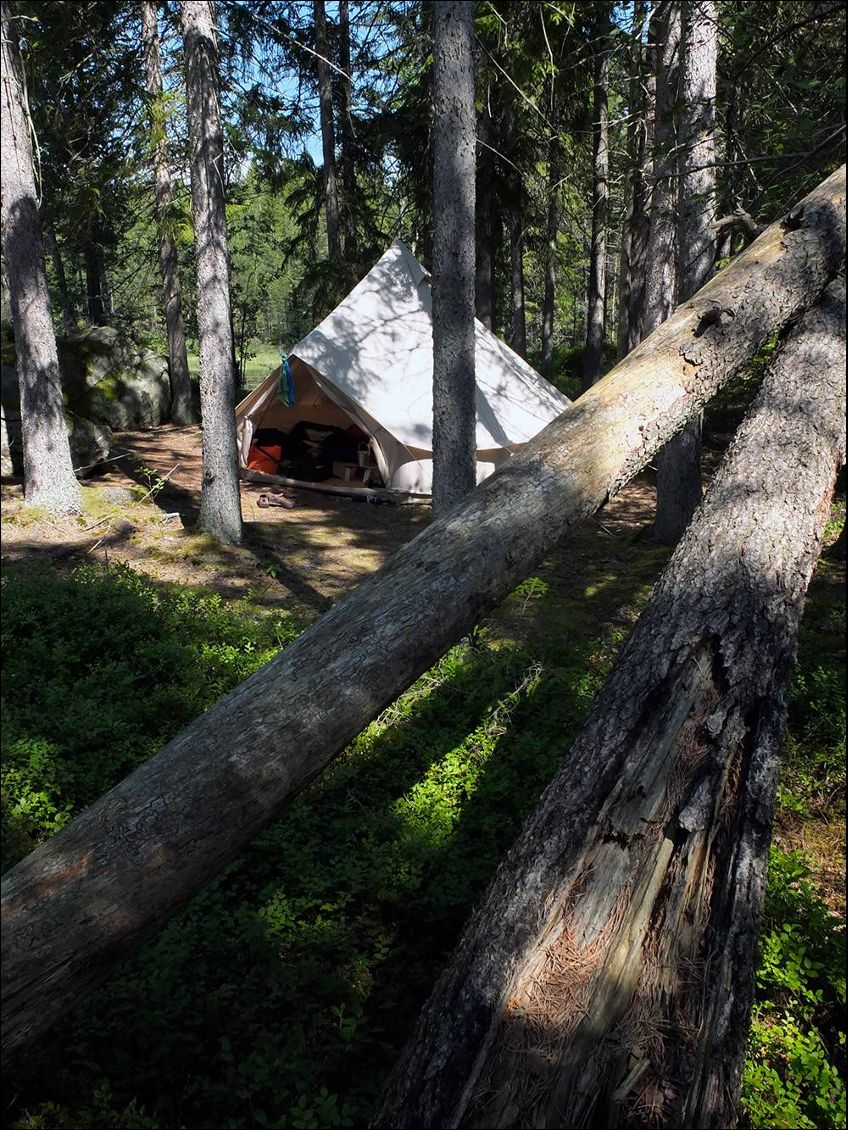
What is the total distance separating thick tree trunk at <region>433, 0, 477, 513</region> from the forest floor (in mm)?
1662

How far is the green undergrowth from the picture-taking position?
275cm

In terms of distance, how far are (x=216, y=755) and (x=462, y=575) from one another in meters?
0.96

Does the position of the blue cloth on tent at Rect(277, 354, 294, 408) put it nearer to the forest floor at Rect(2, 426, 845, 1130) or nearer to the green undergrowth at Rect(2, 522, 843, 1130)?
the forest floor at Rect(2, 426, 845, 1130)

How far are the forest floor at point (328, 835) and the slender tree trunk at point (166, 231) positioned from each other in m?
9.05

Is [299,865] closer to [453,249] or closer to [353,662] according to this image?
[353,662]

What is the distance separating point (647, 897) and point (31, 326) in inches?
407

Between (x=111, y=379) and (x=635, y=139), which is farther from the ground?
(x=635, y=139)

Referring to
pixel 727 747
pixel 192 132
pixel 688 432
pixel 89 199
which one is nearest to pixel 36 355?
pixel 192 132

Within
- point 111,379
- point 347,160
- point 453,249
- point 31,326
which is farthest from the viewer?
point 347,160

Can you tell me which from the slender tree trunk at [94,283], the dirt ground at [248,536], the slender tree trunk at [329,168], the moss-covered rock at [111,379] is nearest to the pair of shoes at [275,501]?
the dirt ground at [248,536]

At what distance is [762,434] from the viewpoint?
3.21 metres

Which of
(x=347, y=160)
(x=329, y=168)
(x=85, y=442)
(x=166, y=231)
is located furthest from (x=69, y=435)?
(x=347, y=160)

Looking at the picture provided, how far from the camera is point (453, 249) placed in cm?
631

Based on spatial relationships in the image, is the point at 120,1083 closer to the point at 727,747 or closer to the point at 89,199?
the point at 727,747
